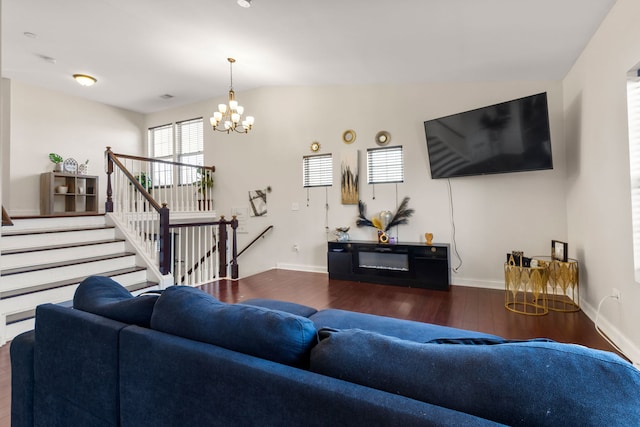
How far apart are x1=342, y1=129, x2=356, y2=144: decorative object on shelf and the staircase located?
353 cm

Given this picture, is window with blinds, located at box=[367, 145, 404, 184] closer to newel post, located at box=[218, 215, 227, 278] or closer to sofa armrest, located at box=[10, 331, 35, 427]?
newel post, located at box=[218, 215, 227, 278]

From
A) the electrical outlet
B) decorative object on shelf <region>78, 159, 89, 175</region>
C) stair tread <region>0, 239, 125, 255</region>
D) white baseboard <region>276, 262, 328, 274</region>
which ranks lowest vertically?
white baseboard <region>276, 262, 328, 274</region>

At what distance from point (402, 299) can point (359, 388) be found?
3176mm

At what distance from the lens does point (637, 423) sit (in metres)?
0.56

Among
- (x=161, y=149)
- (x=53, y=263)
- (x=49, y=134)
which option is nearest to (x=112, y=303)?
(x=53, y=263)

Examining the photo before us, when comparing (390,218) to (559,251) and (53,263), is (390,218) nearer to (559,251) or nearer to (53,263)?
(559,251)

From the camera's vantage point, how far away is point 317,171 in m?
5.30

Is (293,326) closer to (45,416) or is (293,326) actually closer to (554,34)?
(45,416)

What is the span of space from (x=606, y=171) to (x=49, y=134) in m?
8.37

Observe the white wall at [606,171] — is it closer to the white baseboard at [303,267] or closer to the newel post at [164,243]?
the white baseboard at [303,267]

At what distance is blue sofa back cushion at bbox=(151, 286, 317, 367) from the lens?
3.00 ft

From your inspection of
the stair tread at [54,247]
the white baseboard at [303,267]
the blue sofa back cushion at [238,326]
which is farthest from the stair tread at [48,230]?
the blue sofa back cushion at [238,326]

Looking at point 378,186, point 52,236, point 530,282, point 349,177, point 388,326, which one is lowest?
point 530,282

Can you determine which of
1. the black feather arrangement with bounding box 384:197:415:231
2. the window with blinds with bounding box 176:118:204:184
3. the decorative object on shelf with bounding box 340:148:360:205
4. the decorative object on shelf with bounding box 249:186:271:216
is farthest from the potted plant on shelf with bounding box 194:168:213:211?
the black feather arrangement with bounding box 384:197:415:231
